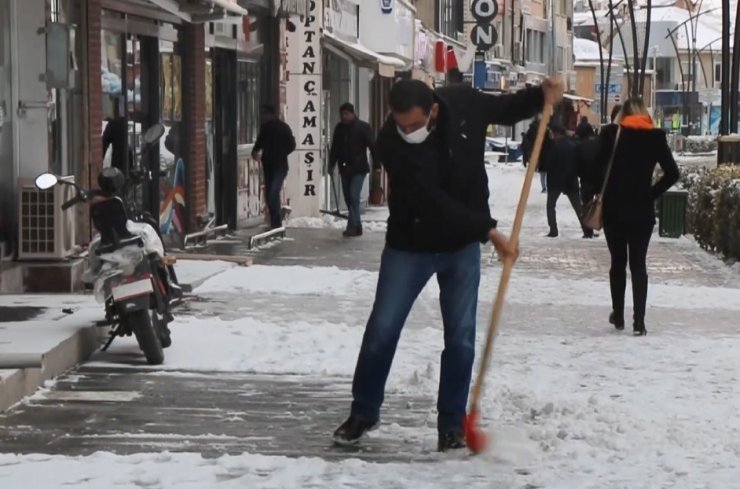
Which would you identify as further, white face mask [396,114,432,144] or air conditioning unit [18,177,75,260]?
air conditioning unit [18,177,75,260]

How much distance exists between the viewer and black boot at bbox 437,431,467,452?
7.55m

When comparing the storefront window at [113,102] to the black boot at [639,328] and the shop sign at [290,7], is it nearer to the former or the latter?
the black boot at [639,328]

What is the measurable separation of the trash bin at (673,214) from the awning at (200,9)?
27.1 ft

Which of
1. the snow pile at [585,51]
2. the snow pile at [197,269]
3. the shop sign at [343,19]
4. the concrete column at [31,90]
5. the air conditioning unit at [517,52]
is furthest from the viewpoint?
the snow pile at [585,51]

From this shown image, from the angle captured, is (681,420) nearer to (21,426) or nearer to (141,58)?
(21,426)

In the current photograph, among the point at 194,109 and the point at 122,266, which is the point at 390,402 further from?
the point at 194,109

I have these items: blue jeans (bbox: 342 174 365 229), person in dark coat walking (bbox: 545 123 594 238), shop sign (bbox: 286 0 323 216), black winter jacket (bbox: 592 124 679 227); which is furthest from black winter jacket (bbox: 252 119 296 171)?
black winter jacket (bbox: 592 124 679 227)

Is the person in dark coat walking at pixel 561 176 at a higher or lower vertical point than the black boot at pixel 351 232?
higher

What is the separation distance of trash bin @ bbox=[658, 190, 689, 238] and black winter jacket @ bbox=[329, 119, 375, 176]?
14.5 ft

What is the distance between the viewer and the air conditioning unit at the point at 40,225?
43.6 ft

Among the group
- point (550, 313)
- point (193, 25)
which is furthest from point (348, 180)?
point (550, 313)

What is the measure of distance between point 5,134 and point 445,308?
6.88m

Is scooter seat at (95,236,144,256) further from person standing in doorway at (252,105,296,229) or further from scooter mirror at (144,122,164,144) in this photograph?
person standing in doorway at (252,105,296,229)

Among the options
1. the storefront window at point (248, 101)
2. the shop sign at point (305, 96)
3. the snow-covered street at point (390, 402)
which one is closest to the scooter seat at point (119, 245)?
the snow-covered street at point (390, 402)
